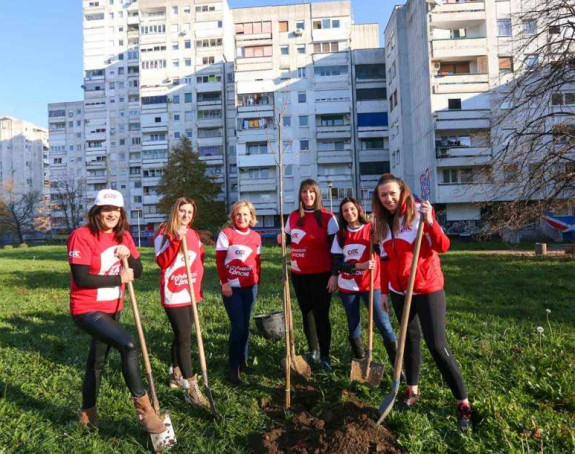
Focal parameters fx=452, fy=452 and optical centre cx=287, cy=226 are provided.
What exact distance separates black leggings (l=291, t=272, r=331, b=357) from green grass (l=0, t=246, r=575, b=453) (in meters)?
0.39

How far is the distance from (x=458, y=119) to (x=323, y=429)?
36.0 metres

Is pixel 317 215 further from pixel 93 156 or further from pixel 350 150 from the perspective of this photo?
pixel 93 156

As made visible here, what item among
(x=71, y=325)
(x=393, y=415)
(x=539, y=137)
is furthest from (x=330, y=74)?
(x=393, y=415)

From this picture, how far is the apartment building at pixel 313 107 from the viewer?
4875 cm

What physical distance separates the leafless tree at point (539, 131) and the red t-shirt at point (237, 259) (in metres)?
11.9

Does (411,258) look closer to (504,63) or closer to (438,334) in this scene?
(438,334)

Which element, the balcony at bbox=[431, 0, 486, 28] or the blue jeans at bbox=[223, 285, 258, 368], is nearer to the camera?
the blue jeans at bbox=[223, 285, 258, 368]

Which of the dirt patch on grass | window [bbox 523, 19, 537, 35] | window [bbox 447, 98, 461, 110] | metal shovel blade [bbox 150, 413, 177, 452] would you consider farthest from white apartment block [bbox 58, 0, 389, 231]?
metal shovel blade [bbox 150, 413, 177, 452]

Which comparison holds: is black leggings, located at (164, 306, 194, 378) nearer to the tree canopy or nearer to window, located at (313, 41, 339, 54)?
the tree canopy

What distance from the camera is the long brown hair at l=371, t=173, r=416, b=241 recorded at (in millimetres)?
3855

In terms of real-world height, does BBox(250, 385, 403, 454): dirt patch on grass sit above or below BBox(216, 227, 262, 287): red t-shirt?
below

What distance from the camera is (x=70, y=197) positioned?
2596 inches

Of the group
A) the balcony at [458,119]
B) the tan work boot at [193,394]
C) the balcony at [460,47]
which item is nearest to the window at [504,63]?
the balcony at [460,47]

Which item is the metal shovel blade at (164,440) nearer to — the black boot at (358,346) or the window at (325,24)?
the black boot at (358,346)
